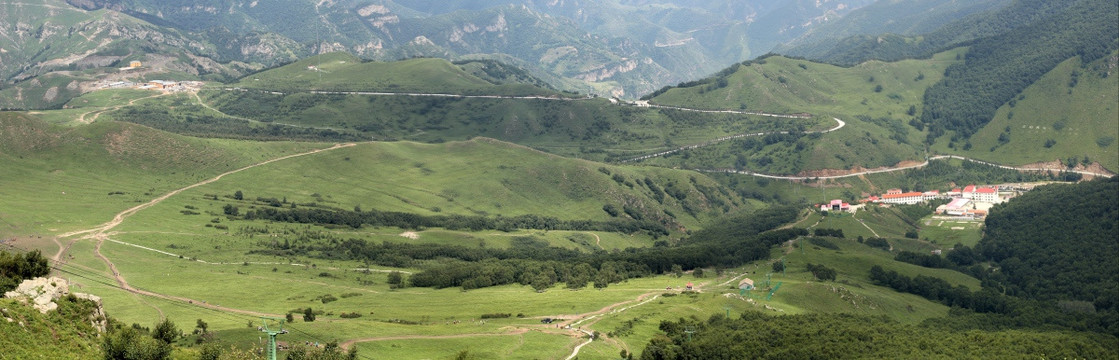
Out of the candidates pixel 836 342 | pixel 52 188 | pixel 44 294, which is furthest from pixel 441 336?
pixel 52 188

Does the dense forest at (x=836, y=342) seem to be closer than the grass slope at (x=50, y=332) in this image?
No

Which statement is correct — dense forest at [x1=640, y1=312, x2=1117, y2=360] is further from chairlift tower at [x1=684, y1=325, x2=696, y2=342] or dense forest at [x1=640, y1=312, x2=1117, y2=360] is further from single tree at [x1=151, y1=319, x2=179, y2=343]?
single tree at [x1=151, y1=319, x2=179, y2=343]

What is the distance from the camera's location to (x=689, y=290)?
144375 mm

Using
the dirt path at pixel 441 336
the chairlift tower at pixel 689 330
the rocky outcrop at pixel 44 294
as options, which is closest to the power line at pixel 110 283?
the dirt path at pixel 441 336

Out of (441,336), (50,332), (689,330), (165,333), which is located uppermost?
(50,332)

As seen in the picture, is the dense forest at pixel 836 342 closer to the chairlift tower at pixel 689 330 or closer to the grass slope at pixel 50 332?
the chairlift tower at pixel 689 330

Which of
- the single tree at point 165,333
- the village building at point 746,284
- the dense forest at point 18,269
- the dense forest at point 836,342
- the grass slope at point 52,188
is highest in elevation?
the grass slope at point 52,188

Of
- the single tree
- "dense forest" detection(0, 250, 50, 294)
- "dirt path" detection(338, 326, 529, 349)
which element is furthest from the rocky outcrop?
"dirt path" detection(338, 326, 529, 349)

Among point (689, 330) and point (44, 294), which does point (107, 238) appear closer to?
point (44, 294)

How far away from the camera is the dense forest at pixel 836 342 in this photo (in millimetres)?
106312

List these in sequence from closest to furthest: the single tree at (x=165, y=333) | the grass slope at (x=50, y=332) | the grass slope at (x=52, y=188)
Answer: the grass slope at (x=50, y=332) → the single tree at (x=165, y=333) → the grass slope at (x=52, y=188)

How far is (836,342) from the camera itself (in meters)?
110

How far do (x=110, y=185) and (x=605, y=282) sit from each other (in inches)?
3953

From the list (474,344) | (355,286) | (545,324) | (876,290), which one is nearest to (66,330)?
(474,344)
